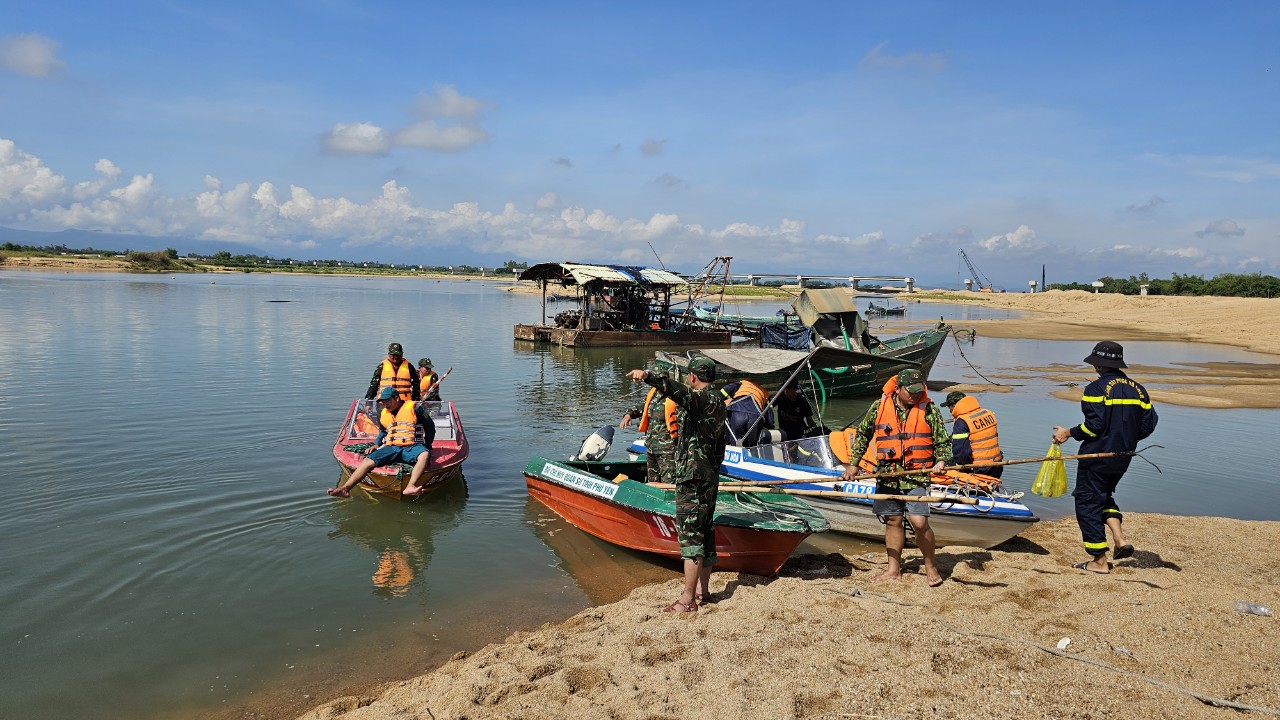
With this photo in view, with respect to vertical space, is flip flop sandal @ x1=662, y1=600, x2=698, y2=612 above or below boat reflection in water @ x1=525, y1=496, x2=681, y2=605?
above

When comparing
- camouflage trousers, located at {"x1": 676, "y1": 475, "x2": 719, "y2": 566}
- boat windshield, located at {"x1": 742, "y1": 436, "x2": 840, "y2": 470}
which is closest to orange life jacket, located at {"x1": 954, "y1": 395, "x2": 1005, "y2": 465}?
boat windshield, located at {"x1": 742, "y1": 436, "x2": 840, "y2": 470}

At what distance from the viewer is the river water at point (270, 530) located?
646cm

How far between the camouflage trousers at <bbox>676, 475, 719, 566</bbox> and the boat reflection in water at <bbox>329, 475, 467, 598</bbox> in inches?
129

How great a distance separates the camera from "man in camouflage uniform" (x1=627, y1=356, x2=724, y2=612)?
631 centimetres

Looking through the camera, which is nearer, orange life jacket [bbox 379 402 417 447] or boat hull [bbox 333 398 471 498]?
boat hull [bbox 333 398 471 498]

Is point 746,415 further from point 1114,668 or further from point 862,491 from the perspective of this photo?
point 1114,668

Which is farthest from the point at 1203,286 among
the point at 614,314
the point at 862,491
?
the point at 862,491

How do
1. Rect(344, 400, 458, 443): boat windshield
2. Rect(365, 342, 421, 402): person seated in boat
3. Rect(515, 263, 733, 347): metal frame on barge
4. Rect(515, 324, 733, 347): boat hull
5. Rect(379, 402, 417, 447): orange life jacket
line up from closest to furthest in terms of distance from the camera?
Rect(379, 402, 417, 447): orange life jacket
Rect(344, 400, 458, 443): boat windshield
Rect(365, 342, 421, 402): person seated in boat
Rect(515, 324, 733, 347): boat hull
Rect(515, 263, 733, 347): metal frame on barge

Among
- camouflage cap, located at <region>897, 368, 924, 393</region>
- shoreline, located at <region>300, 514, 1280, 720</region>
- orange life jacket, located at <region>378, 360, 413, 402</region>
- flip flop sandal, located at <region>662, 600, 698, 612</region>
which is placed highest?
camouflage cap, located at <region>897, 368, 924, 393</region>

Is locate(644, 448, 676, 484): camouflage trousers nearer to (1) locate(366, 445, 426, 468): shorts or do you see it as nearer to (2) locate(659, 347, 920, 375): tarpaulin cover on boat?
(1) locate(366, 445, 426, 468): shorts

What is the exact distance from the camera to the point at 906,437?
6836 mm

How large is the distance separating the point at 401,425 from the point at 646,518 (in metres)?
3.85

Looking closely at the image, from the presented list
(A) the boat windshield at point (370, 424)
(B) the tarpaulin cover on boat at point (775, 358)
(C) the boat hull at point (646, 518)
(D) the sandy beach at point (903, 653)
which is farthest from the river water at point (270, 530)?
(B) the tarpaulin cover on boat at point (775, 358)

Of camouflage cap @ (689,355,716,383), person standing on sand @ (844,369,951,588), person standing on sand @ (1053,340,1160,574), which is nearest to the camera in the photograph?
camouflage cap @ (689,355,716,383)
